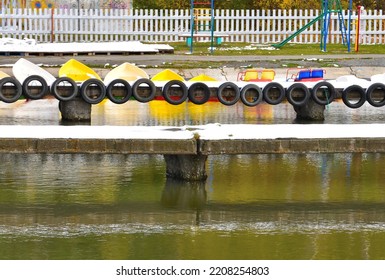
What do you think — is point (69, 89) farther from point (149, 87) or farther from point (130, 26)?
point (130, 26)

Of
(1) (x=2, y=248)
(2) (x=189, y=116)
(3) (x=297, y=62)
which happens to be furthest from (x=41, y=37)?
(1) (x=2, y=248)

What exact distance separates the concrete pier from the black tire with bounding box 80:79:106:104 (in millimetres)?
6422

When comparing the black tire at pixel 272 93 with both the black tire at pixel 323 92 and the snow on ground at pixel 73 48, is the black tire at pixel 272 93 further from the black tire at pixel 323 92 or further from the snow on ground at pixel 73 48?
the snow on ground at pixel 73 48

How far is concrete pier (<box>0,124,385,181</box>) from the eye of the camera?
1723cm

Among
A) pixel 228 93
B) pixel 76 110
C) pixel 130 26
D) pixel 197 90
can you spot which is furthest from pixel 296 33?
pixel 76 110

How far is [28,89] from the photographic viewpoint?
2447 centimetres

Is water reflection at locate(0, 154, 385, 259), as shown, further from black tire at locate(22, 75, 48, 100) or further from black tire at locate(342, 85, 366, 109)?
black tire at locate(342, 85, 366, 109)

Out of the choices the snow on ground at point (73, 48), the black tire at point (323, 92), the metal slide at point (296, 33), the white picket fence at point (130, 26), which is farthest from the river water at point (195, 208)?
the white picket fence at point (130, 26)

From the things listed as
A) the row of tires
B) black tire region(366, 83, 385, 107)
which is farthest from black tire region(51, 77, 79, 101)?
black tire region(366, 83, 385, 107)

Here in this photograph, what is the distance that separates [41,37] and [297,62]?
12676 mm

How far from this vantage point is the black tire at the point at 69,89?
79.2 feet

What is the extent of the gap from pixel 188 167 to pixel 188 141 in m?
0.77

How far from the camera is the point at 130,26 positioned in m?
44.6

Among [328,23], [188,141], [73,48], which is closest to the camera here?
[188,141]
